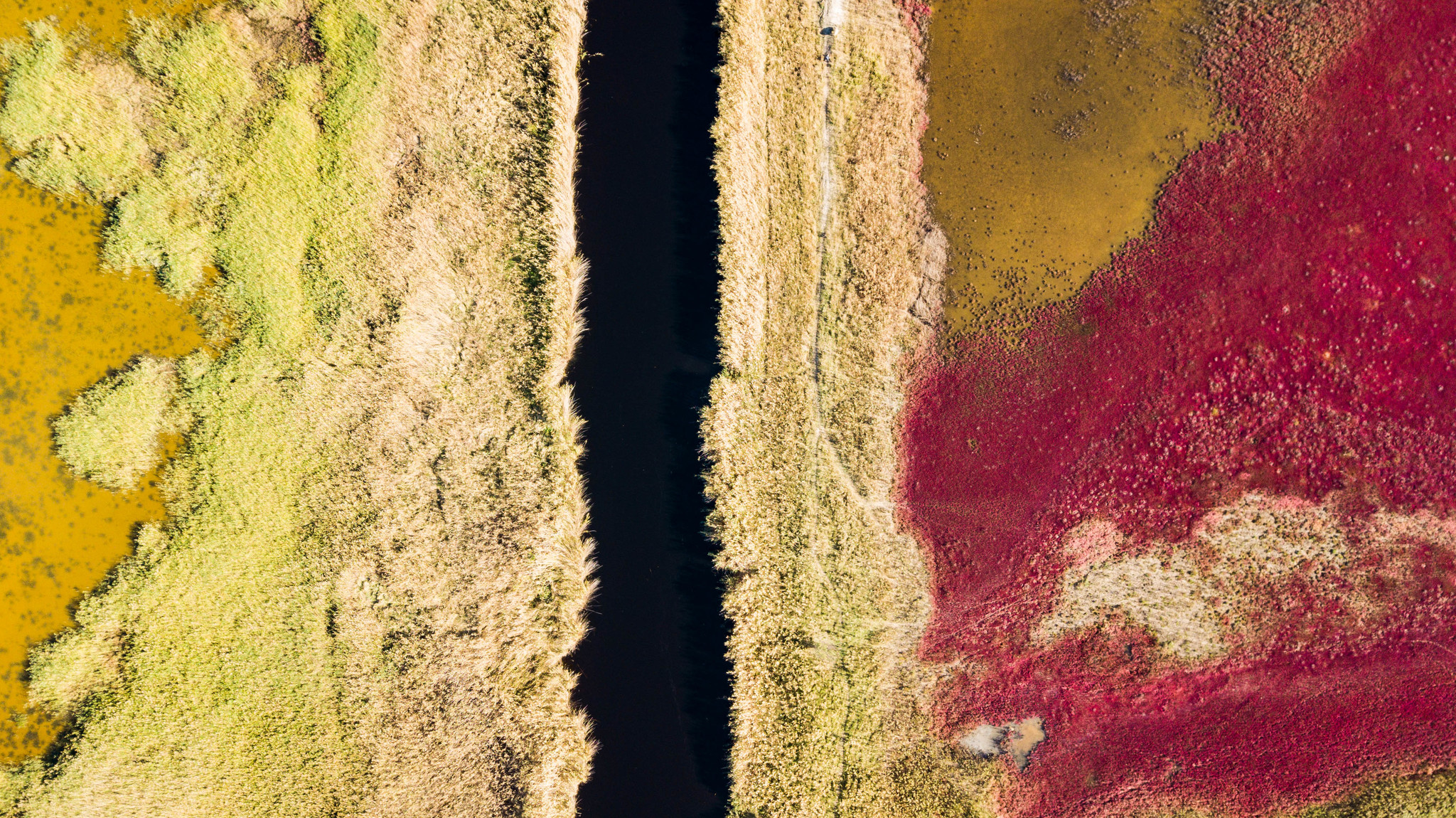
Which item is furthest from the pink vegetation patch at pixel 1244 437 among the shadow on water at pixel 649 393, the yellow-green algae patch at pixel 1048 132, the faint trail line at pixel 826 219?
the shadow on water at pixel 649 393

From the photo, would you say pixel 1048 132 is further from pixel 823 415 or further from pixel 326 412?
pixel 326 412

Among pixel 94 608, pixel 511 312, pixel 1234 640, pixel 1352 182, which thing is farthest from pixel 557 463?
pixel 1352 182

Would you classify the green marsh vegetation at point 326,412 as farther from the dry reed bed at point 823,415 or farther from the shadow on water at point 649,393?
the dry reed bed at point 823,415

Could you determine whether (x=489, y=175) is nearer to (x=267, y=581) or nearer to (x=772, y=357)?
(x=772, y=357)

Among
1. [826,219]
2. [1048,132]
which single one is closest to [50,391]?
[826,219]

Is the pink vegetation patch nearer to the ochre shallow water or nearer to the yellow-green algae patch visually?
the yellow-green algae patch

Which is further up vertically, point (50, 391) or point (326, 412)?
point (50, 391)
